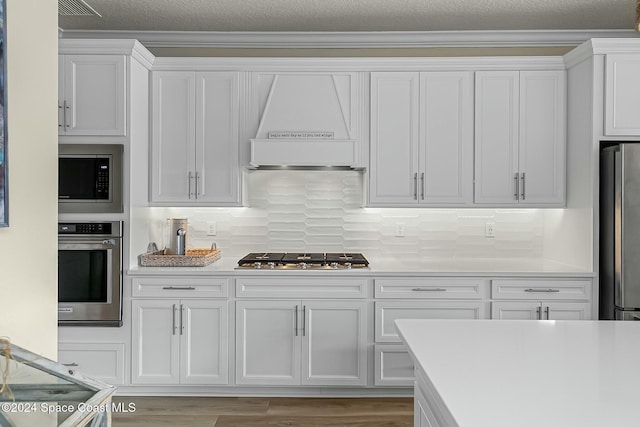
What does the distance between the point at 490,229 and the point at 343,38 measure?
6.44ft

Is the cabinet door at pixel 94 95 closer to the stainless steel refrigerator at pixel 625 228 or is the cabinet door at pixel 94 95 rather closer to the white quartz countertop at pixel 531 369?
the white quartz countertop at pixel 531 369

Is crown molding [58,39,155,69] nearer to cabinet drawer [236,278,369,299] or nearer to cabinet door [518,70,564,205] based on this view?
cabinet drawer [236,278,369,299]

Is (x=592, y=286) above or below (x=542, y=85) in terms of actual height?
below

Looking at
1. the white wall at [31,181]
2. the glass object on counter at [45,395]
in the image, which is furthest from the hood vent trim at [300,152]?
the glass object on counter at [45,395]

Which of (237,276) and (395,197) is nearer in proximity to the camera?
(237,276)

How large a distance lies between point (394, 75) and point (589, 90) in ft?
4.35

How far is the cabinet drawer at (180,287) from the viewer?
3494 mm

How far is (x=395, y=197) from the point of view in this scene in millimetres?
3805

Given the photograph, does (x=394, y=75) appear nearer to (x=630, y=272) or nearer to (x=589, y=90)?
(x=589, y=90)

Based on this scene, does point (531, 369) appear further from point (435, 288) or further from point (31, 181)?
point (435, 288)

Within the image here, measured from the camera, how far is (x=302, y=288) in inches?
138

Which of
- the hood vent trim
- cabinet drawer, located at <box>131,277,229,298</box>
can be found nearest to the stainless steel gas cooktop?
cabinet drawer, located at <box>131,277,229,298</box>

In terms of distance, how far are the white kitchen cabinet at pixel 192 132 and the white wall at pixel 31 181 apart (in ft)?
5.58

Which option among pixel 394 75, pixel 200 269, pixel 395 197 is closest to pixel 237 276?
pixel 200 269
